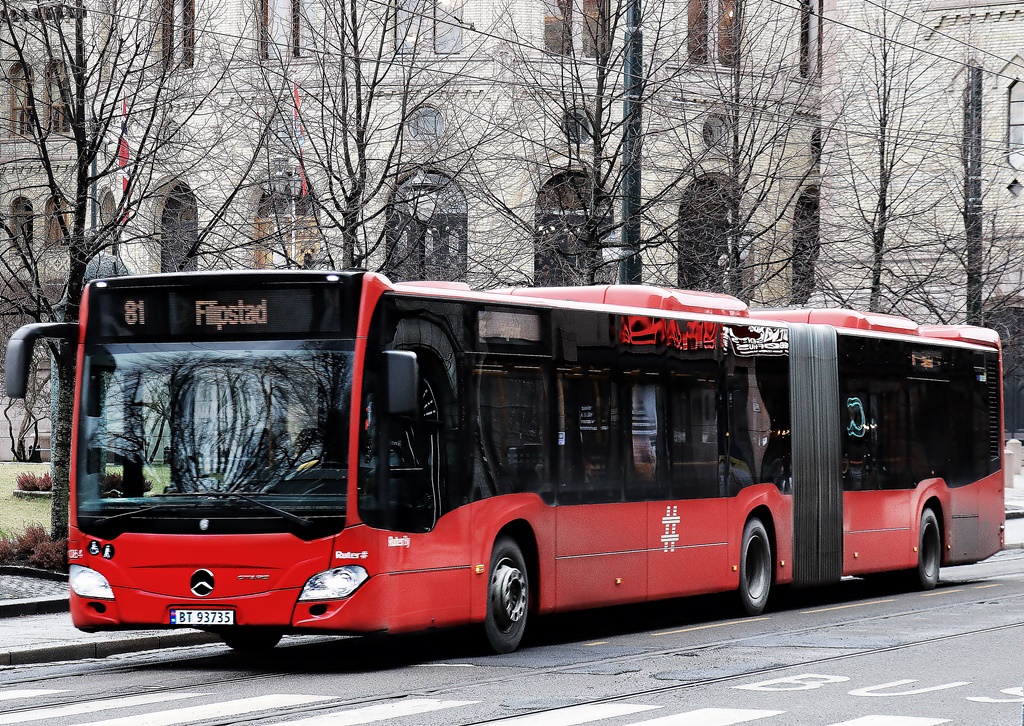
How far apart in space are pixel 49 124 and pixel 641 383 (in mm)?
8609

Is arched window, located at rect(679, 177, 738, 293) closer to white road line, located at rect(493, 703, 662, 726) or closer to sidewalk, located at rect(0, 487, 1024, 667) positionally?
sidewalk, located at rect(0, 487, 1024, 667)

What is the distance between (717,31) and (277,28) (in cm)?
707

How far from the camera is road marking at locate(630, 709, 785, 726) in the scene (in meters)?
9.46

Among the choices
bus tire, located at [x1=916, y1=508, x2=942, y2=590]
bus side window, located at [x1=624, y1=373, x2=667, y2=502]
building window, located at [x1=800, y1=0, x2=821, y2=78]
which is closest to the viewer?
bus side window, located at [x1=624, y1=373, x2=667, y2=502]

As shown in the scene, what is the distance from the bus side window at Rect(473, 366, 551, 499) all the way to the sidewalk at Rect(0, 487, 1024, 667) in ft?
11.5

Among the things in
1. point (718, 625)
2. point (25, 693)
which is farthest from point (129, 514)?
point (718, 625)

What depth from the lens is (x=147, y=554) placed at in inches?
474

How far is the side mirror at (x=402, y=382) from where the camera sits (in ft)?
38.8

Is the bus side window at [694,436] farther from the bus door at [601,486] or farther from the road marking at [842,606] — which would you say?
the road marking at [842,606]

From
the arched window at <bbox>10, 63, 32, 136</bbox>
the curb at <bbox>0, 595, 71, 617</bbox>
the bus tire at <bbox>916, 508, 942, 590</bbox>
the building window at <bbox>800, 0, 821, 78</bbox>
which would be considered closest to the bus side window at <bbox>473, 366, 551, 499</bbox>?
the curb at <bbox>0, 595, 71, 617</bbox>

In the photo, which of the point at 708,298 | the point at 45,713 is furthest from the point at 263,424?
the point at 708,298

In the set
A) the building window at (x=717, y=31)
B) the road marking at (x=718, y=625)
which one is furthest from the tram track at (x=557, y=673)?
the building window at (x=717, y=31)

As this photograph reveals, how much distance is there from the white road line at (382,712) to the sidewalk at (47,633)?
14.1 feet

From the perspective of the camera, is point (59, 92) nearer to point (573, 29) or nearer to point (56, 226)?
point (56, 226)
